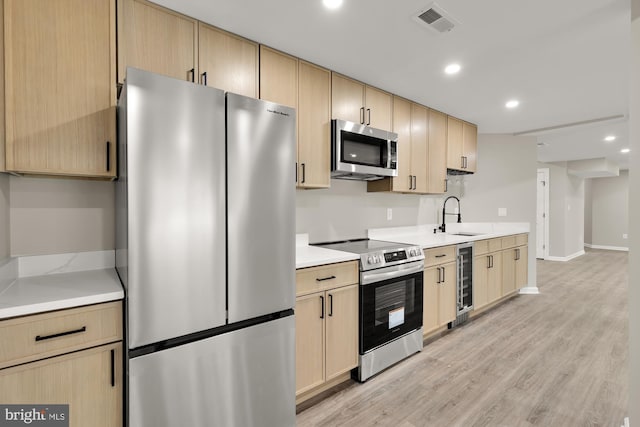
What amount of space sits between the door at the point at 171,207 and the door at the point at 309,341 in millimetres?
613

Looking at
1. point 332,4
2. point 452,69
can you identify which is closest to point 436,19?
point 332,4

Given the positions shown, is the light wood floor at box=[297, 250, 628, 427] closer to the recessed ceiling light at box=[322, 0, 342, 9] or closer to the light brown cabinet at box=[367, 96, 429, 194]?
the light brown cabinet at box=[367, 96, 429, 194]

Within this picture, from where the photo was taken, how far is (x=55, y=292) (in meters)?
1.35

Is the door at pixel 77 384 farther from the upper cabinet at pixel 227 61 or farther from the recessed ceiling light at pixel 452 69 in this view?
the recessed ceiling light at pixel 452 69

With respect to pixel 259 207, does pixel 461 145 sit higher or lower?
higher

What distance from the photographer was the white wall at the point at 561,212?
721cm

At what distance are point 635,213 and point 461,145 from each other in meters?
2.66

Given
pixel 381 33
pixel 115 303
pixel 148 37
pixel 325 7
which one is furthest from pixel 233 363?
pixel 381 33

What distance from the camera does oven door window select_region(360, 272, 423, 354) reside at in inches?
92.7

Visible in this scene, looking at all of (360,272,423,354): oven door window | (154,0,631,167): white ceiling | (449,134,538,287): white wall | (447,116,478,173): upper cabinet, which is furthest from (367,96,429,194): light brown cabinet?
(449,134,538,287): white wall

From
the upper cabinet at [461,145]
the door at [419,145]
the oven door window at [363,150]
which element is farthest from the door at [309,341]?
the upper cabinet at [461,145]

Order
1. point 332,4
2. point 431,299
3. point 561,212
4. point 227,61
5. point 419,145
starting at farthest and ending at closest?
1. point 561,212
2. point 419,145
3. point 431,299
4. point 227,61
5. point 332,4

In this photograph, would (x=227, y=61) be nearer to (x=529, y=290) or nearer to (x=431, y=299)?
(x=431, y=299)

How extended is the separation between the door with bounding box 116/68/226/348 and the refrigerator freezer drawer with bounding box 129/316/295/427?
12 cm
